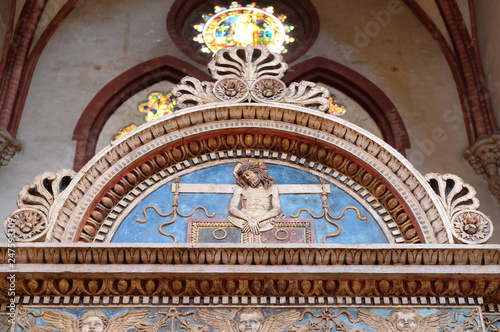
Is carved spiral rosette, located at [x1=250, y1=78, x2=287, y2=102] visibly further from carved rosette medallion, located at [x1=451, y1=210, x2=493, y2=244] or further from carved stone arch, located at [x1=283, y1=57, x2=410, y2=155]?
carved stone arch, located at [x1=283, y1=57, x2=410, y2=155]

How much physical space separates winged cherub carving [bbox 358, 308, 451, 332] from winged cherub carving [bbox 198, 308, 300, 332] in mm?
545

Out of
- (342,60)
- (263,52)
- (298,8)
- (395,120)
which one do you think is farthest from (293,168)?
(298,8)

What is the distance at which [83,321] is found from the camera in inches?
222

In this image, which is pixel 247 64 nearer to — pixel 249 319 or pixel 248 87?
pixel 248 87

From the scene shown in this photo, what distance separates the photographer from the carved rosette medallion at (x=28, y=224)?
5879mm

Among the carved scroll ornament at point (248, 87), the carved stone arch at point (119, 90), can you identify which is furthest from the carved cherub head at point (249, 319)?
the carved stone arch at point (119, 90)

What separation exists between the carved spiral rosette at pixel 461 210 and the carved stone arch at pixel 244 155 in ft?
0.30

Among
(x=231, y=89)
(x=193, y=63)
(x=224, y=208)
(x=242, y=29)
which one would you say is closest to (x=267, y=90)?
(x=231, y=89)

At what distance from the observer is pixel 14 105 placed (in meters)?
10.6

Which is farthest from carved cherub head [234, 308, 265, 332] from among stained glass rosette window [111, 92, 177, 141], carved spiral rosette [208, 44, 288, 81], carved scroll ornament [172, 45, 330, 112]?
stained glass rosette window [111, 92, 177, 141]

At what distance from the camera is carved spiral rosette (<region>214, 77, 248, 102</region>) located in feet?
22.7

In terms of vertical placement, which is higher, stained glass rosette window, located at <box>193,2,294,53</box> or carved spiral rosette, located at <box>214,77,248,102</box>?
stained glass rosette window, located at <box>193,2,294,53</box>

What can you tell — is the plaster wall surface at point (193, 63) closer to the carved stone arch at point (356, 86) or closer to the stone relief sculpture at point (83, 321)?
the carved stone arch at point (356, 86)

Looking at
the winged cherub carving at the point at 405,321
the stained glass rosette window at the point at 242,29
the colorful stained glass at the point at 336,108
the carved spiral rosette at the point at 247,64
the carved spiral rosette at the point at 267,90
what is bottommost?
the winged cherub carving at the point at 405,321
